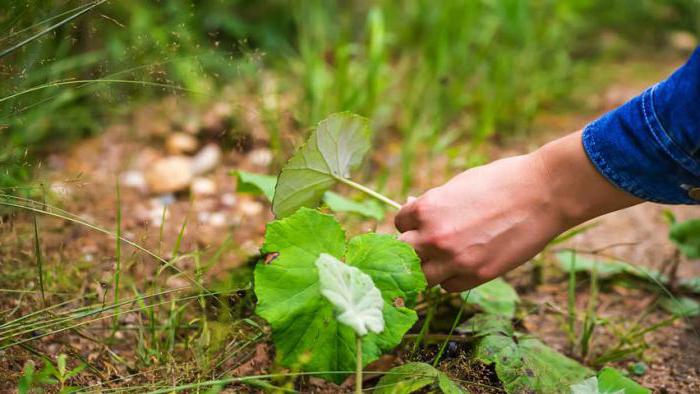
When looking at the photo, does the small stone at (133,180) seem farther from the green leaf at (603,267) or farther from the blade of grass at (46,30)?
the green leaf at (603,267)

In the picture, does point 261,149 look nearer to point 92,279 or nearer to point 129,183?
point 129,183

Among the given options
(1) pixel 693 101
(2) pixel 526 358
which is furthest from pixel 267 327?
(1) pixel 693 101

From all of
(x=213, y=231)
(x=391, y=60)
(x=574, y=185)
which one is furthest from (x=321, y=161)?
(x=391, y=60)

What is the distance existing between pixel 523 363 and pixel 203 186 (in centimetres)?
118

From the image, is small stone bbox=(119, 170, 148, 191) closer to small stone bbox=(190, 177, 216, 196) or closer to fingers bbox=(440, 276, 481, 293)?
small stone bbox=(190, 177, 216, 196)

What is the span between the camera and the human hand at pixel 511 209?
949mm

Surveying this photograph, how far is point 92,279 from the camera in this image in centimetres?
126

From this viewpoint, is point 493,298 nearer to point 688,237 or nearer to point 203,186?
point 688,237

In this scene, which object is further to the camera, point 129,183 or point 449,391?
point 129,183

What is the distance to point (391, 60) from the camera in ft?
9.25

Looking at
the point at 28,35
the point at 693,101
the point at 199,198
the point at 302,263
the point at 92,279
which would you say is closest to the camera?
the point at 693,101

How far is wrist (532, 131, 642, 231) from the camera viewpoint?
0.94m

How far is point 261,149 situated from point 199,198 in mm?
289

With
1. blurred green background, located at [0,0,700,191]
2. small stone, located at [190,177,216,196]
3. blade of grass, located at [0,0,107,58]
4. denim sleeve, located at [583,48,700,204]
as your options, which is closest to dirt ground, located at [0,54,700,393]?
small stone, located at [190,177,216,196]
